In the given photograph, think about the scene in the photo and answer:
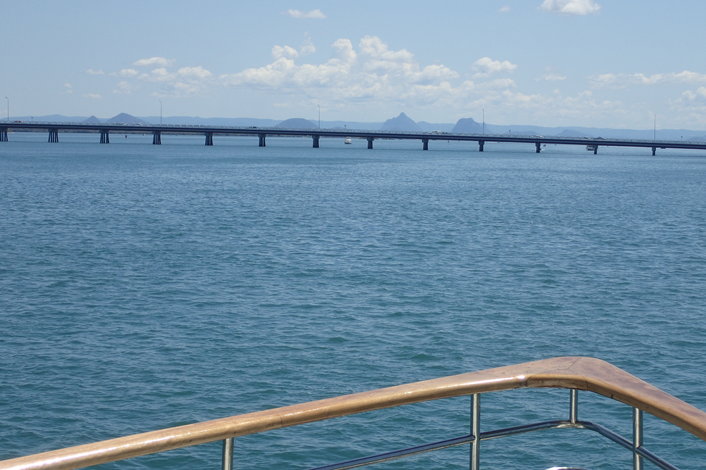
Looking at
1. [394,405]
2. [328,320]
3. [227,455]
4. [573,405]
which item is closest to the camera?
[227,455]

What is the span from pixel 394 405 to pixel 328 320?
950 inches

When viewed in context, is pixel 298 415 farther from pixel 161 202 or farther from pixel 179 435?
pixel 161 202

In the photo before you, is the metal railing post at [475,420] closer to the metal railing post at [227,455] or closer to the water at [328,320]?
the metal railing post at [227,455]

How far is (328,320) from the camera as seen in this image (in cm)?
2745

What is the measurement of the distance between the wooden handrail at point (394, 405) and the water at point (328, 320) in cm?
1281

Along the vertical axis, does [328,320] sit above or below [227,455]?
below

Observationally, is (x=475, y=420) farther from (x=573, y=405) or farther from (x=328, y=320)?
(x=328, y=320)

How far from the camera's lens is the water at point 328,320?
17.6 m

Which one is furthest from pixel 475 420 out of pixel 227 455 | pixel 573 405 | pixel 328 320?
pixel 328 320

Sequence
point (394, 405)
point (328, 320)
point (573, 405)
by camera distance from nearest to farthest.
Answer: point (394, 405), point (573, 405), point (328, 320)

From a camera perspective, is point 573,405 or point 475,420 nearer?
point 475,420

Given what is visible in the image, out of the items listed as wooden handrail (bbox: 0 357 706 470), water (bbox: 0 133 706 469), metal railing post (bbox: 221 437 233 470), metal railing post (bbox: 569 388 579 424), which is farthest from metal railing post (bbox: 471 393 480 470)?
water (bbox: 0 133 706 469)

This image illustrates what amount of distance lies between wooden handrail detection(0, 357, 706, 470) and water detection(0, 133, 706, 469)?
1281 centimetres

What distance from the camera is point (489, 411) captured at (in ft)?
61.4
